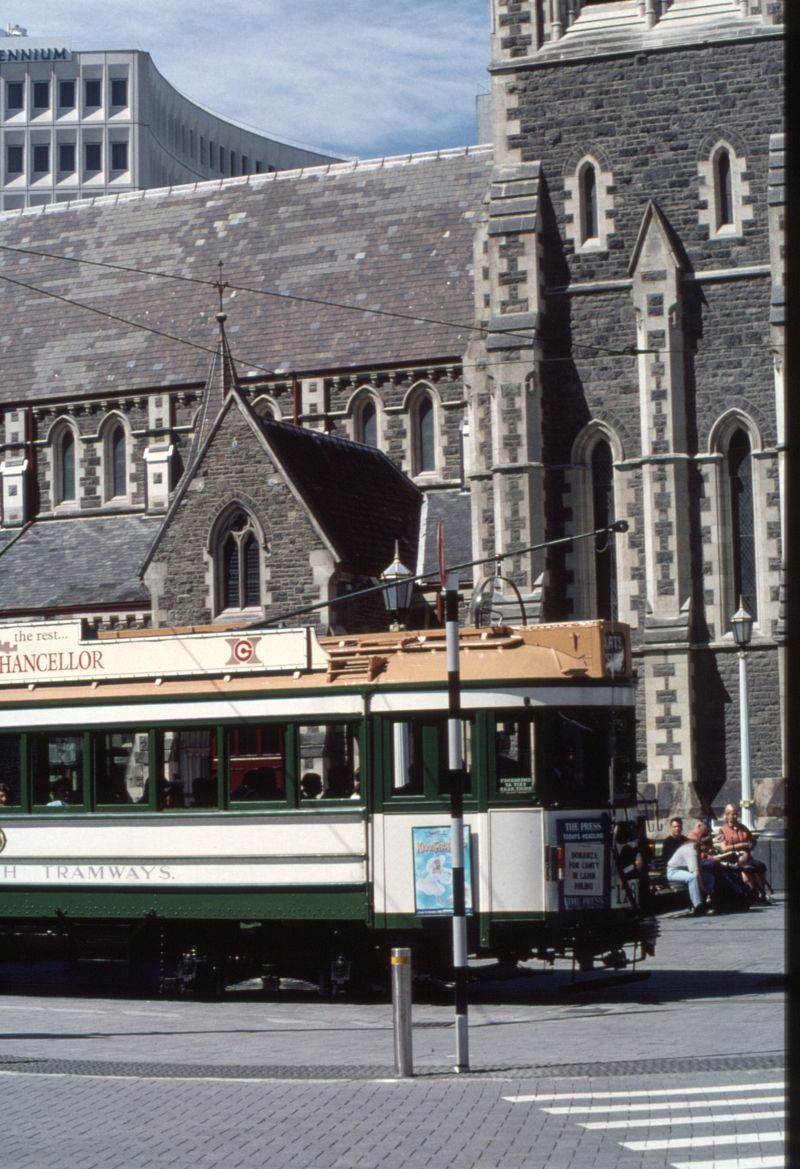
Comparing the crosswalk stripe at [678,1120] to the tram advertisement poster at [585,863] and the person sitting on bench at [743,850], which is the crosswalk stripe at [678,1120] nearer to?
the tram advertisement poster at [585,863]

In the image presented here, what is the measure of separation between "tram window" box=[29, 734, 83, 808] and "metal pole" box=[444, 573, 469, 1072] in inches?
215

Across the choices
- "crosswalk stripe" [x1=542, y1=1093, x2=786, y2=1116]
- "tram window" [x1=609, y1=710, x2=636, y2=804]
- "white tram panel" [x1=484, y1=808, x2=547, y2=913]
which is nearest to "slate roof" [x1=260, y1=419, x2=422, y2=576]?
"tram window" [x1=609, y1=710, x2=636, y2=804]

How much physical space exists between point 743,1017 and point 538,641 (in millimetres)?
3605

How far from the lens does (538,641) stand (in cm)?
1417

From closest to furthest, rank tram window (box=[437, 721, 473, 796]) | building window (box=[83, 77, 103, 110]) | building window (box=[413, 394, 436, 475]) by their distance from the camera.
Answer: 1. tram window (box=[437, 721, 473, 796])
2. building window (box=[413, 394, 436, 475])
3. building window (box=[83, 77, 103, 110])

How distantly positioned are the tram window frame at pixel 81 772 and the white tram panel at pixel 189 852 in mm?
112

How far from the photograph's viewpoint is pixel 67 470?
132 feet

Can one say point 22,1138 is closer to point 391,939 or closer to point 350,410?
point 391,939

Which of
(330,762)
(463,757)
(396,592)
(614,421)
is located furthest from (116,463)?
(463,757)

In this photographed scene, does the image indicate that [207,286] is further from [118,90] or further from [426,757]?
[118,90]

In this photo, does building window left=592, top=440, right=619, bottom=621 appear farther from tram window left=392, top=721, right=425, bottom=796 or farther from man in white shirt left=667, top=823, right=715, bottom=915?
tram window left=392, top=721, right=425, bottom=796

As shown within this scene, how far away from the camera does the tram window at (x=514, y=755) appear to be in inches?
540

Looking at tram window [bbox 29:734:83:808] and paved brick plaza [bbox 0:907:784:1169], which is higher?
tram window [bbox 29:734:83:808]

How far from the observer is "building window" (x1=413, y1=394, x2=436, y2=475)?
35.9 meters
